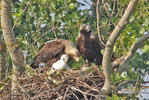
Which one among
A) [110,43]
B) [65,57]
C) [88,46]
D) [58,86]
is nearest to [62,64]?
[65,57]

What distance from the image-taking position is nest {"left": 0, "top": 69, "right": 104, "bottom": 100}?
4.76 meters

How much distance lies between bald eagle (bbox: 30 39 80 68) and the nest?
1281 mm

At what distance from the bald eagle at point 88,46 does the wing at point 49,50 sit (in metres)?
0.41

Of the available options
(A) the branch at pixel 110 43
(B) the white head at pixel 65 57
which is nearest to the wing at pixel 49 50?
(B) the white head at pixel 65 57

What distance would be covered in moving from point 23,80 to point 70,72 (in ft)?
2.44

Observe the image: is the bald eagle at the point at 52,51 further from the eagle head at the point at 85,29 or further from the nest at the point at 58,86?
the nest at the point at 58,86

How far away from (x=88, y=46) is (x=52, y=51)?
0.75m

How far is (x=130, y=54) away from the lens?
454 cm

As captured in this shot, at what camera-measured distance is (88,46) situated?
6.38 metres

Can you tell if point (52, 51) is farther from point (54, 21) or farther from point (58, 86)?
point (58, 86)

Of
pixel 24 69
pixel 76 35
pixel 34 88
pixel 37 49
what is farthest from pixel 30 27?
pixel 34 88

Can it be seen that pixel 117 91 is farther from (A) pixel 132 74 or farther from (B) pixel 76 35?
(B) pixel 76 35

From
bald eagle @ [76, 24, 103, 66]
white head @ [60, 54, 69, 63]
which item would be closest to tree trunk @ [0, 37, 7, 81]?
white head @ [60, 54, 69, 63]

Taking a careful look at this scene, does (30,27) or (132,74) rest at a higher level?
(30,27)
